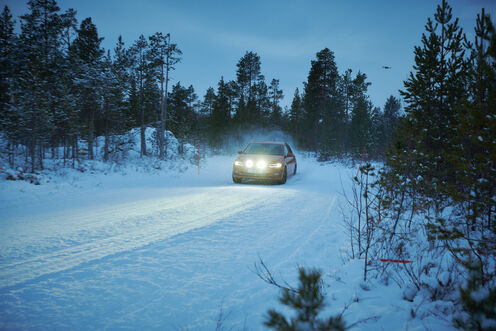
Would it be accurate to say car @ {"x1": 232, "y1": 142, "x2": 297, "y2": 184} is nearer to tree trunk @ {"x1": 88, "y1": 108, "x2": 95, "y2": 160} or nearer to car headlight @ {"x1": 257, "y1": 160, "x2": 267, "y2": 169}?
car headlight @ {"x1": 257, "y1": 160, "x2": 267, "y2": 169}

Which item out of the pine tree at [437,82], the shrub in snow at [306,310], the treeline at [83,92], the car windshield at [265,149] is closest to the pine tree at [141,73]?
the treeline at [83,92]

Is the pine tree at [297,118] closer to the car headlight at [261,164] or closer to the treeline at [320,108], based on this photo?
the treeline at [320,108]

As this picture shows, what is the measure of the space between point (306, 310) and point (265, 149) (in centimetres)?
1019

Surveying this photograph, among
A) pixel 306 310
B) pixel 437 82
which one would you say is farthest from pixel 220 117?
pixel 306 310

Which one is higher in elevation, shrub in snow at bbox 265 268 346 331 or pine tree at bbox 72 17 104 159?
pine tree at bbox 72 17 104 159

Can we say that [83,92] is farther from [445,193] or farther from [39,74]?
[445,193]

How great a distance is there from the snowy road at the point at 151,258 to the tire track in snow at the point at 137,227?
19 mm

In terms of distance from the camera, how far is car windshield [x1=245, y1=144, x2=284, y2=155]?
431 inches

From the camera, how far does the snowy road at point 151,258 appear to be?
2033mm

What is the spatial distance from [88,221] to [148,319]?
3.56 m

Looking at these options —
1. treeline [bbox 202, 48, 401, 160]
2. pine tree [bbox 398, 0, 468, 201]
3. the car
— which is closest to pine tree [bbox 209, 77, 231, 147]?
treeline [bbox 202, 48, 401, 160]

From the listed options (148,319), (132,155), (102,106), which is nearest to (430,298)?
(148,319)

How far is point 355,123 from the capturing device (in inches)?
1580

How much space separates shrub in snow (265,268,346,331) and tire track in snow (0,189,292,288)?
113 inches
